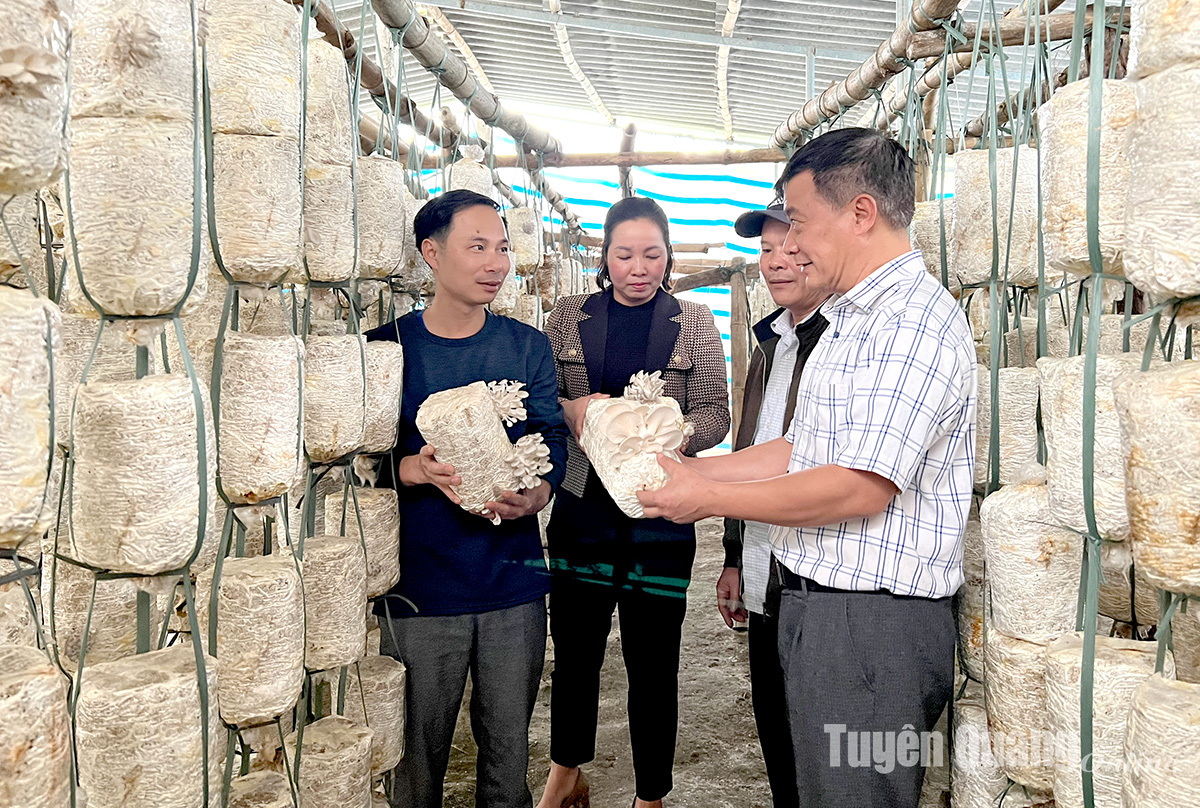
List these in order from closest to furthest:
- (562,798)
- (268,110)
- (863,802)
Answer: (268,110) < (863,802) < (562,798)

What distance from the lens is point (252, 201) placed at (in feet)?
4.35

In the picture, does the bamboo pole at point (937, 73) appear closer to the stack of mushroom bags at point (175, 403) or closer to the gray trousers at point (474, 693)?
the stack of mushroom bags at point (175, 403)

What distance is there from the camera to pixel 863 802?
1.56 metres

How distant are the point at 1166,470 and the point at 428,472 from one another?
151cm

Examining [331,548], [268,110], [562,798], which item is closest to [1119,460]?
[268,110]

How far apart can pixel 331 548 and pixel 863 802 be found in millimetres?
1085

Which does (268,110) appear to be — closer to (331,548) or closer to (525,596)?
(331,548)

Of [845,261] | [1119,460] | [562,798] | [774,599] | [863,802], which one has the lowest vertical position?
[562,798]

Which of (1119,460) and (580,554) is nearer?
(1119,460)

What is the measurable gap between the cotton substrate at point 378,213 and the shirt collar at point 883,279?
973 millimetres

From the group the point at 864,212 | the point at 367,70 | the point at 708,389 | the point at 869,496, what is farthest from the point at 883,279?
the point at 367,70

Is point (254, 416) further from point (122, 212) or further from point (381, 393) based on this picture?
point (381, 393)

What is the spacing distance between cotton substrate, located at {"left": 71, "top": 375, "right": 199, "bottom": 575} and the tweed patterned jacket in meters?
1.50

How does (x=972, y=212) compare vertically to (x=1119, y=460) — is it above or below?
above
